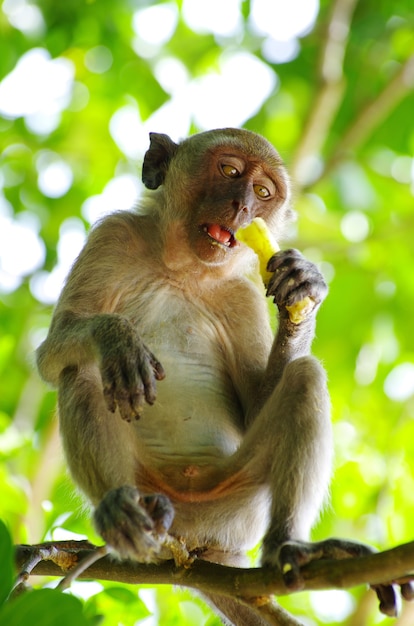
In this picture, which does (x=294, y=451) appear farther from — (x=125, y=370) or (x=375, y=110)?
(x=375, y=110)

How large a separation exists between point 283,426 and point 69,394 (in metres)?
1.23

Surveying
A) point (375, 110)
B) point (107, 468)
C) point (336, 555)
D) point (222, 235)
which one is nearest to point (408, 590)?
point (336, 555)

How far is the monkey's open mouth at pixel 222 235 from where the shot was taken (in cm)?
622


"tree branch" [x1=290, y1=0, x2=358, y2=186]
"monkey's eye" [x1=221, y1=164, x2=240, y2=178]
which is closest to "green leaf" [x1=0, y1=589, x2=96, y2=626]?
"monkey's eye" [x1=221, y1=164, x2=240, y2=178]

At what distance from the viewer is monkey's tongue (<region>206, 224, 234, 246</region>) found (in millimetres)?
6227

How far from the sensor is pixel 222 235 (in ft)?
20.5

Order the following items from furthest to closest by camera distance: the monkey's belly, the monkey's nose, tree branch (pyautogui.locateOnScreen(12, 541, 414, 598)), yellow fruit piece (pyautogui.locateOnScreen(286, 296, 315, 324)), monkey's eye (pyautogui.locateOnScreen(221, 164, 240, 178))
A: monkey's eye (pyautogui.locateOnScreen(221, 164, 240, 178)), the monkey's nose, the monkey's belly, yellow fruit piece (pyautogui.locateOnScreen(286, 296, 315, 324)), tree branch (pyautogui.locateOnScreen(12, 541, 414, 598))

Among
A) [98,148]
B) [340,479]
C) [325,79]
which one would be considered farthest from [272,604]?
[98,148]

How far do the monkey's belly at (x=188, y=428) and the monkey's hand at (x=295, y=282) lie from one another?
0.85 meters

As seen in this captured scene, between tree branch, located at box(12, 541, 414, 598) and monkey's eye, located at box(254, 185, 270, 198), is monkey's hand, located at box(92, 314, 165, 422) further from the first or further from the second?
monkey's eye, located at box(254, 185, 270, 198)

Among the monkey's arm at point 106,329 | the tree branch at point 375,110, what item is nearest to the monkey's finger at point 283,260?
the monkey's arm at point 106,329

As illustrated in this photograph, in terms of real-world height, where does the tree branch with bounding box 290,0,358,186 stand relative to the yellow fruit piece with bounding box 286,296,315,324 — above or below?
above

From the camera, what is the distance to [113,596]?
537 centimetres

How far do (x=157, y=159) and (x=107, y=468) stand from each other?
2.68 meters
